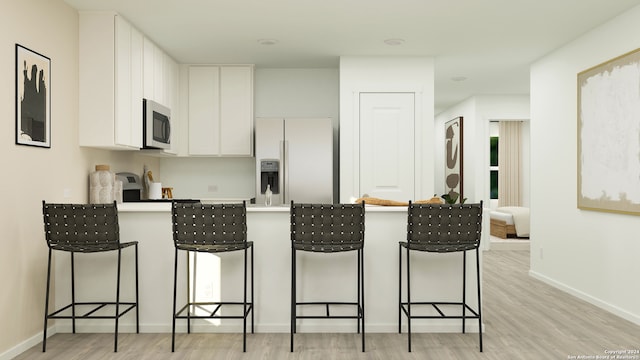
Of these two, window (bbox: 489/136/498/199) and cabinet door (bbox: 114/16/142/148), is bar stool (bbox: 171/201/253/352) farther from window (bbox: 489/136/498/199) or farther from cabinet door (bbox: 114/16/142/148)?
window (bbox: 489/136/498/199)

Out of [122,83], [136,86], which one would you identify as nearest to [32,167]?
[122,83]

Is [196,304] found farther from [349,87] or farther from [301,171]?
[349,87]

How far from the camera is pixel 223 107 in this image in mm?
5922

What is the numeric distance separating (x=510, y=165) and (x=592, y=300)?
713 centimetres

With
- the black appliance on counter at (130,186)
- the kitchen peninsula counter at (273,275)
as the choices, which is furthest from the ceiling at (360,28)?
the kitchen peninsula counter at (273,275)

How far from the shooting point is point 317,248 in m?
3.15

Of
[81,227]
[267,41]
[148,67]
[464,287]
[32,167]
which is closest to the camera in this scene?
[81,227]

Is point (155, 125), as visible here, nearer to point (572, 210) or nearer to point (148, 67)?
point (148, 67)

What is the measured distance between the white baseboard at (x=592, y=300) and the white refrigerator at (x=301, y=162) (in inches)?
107

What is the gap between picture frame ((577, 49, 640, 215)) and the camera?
156 inches

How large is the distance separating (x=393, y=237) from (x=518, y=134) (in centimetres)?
883

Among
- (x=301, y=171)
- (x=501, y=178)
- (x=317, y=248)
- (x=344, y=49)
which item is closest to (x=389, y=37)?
(x=344, y=49)

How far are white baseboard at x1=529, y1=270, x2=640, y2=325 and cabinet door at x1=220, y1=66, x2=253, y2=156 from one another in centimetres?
393

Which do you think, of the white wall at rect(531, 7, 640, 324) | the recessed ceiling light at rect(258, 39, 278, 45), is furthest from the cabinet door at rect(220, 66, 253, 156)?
the white wall at rect(531, 7, 640, 324)
